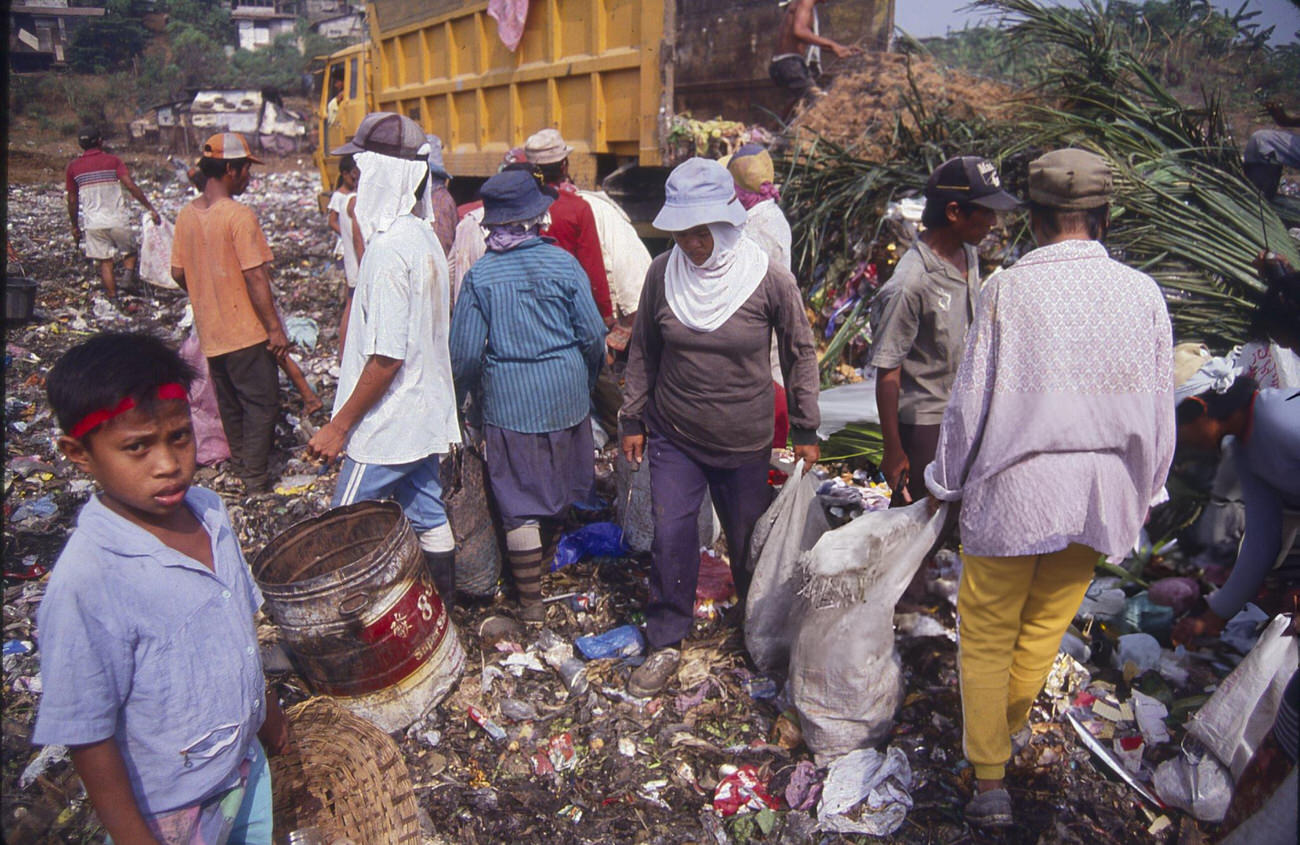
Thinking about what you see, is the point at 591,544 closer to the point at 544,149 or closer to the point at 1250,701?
the point at 544,149

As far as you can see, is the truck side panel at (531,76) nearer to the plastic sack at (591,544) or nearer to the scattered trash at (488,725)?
the plastic sack at (591,544)

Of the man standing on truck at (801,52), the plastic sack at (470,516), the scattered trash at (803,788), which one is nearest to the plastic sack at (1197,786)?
the scattered trash at (803,788)

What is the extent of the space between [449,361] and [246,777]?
173cm

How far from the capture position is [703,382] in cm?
279

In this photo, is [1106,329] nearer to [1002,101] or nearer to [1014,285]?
[1014,285]

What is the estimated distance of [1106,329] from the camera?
1.97m

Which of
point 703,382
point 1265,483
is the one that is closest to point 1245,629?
point 1265,483

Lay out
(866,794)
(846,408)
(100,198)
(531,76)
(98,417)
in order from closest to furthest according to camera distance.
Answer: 1. (98,417)
2. (866,794)
3. (846,408)
4. (531,76)
5. (100,198)

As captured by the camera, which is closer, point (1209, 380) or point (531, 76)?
point (1209, 380)

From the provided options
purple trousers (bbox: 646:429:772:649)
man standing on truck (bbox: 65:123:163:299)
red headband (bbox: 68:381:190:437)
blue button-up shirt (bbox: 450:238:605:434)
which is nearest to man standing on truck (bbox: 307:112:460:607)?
blue button-up shirt (bbox: 450:238:605:434)

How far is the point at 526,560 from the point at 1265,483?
2507 mm

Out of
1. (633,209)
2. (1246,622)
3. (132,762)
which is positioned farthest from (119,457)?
(633,209)

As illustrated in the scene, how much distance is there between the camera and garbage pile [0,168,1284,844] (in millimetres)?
2414

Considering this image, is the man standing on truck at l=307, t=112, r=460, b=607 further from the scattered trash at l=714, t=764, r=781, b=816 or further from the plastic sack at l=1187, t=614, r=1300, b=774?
the plastic sack at l=1187, t=614, r=1300, b=774
